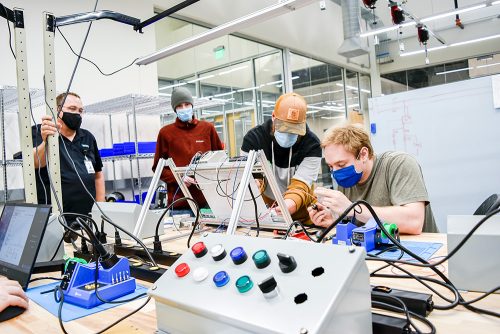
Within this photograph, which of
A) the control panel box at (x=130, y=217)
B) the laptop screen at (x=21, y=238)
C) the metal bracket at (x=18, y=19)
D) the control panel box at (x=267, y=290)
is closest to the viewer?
the control panel box at (x=267, y=290)

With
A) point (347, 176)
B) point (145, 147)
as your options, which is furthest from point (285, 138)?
point (145, 147)

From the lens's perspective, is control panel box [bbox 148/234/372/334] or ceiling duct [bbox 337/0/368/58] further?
ceiling duct [bbox 337/0/368/58]

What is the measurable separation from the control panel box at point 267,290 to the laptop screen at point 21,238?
1.71ft

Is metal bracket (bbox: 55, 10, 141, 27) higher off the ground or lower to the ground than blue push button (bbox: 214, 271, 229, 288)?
higher

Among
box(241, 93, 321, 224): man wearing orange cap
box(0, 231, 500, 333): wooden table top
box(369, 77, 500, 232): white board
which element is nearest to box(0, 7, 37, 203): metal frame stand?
box(0, 231, 500, 333): wooden table top

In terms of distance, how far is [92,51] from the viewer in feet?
11.1

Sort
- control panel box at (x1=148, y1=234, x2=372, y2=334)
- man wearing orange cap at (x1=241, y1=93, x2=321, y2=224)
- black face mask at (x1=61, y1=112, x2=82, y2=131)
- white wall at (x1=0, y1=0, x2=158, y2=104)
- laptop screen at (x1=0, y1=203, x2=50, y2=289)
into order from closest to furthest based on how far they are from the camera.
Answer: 1. control panel box at (x1=148, y1=234, x2=372, y2=334)
2. laptop screen at (x1=0, y1=203, x2=50, y2=289)
3. man wearing orange cap at (x1=241, y1=93, x2=321, y2=224)
4. black face mask at (x1=61, y1=112, x2=82, y2=131)
5. white wall at (x1=0, y1=0, x2=158, y2=104)

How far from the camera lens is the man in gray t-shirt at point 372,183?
1.33 m

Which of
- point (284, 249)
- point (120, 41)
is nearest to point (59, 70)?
point (120, 41)

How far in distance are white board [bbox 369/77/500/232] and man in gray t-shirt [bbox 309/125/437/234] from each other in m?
1.88

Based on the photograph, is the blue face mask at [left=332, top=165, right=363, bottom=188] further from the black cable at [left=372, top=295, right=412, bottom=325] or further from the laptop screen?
the laptop screen

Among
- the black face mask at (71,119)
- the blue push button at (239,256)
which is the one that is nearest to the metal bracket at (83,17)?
the black face mask at (71,119)

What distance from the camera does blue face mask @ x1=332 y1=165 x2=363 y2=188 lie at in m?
1.46

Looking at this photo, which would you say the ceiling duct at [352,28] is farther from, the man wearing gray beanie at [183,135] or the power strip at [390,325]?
the power strip at [390,325]
